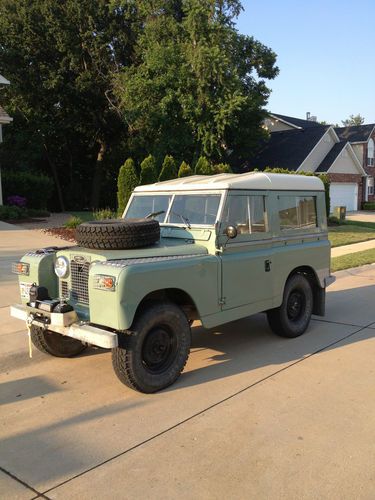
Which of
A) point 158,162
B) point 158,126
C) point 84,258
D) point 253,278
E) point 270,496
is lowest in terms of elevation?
point 270,496

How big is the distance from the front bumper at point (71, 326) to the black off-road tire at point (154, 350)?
25 cm

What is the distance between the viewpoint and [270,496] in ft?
9.53

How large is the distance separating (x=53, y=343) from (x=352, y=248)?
1191cm

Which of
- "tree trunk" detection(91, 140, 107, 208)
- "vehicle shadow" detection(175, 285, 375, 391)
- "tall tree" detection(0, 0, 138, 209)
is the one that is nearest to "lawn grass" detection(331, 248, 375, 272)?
"vehicle shadow" detection(175, 285, 375, 391)

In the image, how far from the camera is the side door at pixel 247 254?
4.99 meters

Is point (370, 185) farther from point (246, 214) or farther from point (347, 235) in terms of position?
point (246, 214)

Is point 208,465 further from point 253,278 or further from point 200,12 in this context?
point 200,12

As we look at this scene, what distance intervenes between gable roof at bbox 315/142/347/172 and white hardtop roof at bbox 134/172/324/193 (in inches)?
1149

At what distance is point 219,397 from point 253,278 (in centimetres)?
147

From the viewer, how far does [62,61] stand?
2633 cm

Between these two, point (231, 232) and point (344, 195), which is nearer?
point (231, 232)

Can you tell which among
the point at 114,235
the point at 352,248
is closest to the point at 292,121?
the point at 352,248

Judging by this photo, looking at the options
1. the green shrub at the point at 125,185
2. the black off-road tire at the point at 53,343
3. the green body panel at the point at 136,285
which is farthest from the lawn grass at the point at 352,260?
the black off-road tire at the point at 53,343

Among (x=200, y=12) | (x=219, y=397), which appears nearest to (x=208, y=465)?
(x=219, y=397)
